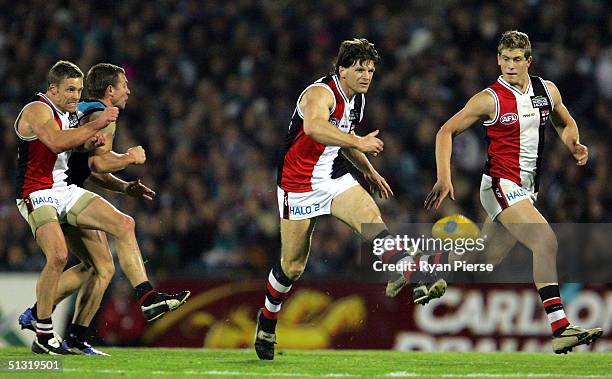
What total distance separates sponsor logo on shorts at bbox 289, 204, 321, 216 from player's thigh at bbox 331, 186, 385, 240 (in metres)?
0.13

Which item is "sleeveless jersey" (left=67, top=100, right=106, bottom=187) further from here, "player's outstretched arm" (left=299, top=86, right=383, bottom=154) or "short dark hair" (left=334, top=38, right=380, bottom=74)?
"short dark hair" (left=334, top=38, right=380, bottom=74)

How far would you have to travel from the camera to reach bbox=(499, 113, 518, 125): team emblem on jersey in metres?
9.03

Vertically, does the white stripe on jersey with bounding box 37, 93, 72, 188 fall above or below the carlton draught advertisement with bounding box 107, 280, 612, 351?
above

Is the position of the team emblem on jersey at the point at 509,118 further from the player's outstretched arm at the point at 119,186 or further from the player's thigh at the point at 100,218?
the player's thigh at the point at 100,218

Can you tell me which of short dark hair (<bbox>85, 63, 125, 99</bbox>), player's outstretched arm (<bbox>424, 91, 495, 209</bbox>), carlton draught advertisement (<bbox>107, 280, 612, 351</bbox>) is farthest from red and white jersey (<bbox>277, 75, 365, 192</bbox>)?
carlton draught advertisement (<bbox>107, 280, 612, 351</bbox>)

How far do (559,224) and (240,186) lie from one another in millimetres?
3977

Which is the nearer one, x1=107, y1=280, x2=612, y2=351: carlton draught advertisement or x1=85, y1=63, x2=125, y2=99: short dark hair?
x1=85, y1=63, x2=125, y2=99: short dark hair

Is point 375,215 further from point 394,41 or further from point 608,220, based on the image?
point 394,41

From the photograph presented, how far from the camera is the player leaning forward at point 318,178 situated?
28.0 ft

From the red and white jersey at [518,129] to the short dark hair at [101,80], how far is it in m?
3.00

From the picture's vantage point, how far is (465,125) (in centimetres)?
898

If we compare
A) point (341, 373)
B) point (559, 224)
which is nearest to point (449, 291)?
point (559, 224)

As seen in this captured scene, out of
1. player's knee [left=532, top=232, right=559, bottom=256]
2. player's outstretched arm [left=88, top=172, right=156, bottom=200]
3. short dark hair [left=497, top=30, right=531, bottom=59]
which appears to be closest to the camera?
player's knee [left=532, top=232, right=559, bottom=256]

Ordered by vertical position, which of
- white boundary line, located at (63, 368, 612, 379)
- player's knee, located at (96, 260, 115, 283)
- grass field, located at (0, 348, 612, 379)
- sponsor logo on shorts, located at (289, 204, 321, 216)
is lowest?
grass field, located at (0, 348, 612, 379)
